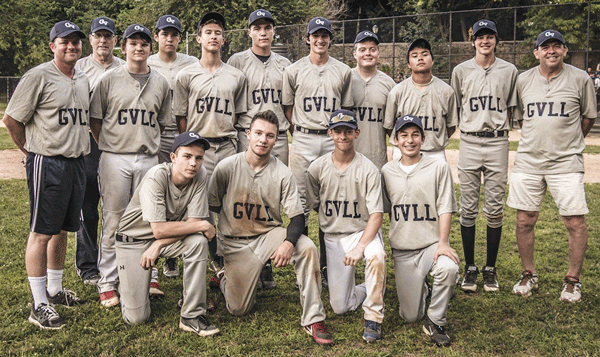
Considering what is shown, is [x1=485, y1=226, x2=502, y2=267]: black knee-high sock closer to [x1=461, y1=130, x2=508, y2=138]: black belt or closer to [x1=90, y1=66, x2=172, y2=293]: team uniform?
[x1=461, y1=130, x2=508, y2=138]: black belt

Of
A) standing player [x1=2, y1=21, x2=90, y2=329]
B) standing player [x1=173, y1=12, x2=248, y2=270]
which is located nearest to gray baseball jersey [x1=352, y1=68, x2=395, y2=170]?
standing player [x1=173, y1=12, x2=248, y2=270]

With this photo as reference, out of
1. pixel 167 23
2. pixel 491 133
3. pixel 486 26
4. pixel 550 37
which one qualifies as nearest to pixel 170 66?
pixel 167 23

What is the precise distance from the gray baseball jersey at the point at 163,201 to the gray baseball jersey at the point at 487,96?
2.65 metres

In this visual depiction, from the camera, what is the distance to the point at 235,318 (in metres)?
4.93

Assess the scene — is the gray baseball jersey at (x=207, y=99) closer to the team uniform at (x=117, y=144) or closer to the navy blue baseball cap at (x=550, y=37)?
the team uniform at (x=117, y=144)

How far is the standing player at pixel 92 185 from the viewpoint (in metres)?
5.70

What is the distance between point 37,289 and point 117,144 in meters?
1.38

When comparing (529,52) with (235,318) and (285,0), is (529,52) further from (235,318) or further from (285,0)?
(235,318)

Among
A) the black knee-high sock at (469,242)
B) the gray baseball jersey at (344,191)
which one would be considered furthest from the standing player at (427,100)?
the black knee-high sock at (469,242)

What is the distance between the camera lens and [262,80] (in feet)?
19.5

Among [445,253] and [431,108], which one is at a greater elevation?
[431,108]

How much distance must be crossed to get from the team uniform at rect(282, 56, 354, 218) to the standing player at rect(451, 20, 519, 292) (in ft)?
3.80

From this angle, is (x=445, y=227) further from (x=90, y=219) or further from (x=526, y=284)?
(x=90, y=219)

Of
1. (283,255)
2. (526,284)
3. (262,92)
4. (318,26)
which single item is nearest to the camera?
(283,255)
